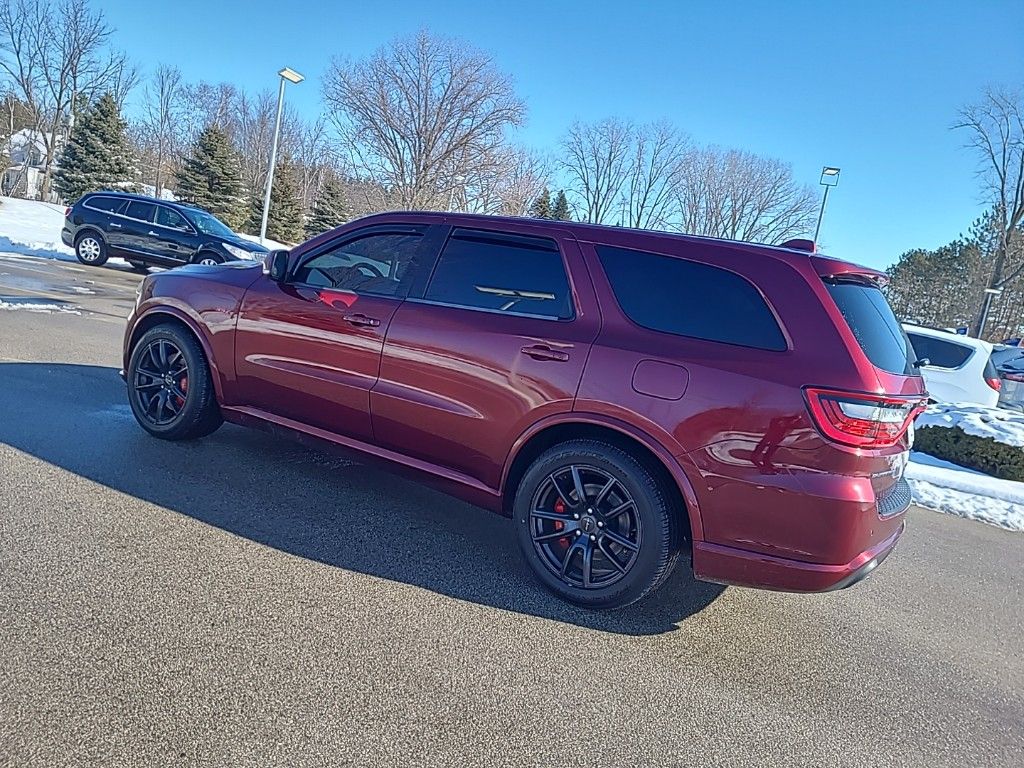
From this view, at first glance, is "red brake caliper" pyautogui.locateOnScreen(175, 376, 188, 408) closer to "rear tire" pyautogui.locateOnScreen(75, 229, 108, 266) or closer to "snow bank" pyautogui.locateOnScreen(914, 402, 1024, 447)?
"snow bank" pyautogui.locateOnScreen(914, 402, 1024, 447)

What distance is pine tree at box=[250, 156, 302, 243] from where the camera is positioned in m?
39.9

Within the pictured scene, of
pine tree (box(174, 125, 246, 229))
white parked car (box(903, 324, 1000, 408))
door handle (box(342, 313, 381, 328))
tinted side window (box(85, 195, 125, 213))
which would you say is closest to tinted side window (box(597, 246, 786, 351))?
door handle (box(342, 313, 381, 328))

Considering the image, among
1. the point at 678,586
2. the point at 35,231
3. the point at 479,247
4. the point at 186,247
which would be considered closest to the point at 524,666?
the point at 678,586

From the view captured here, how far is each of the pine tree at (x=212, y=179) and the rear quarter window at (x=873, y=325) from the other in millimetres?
37914

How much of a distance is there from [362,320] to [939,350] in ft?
30.9

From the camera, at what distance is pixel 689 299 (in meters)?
3.16

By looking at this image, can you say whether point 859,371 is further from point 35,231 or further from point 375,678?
point 35,231

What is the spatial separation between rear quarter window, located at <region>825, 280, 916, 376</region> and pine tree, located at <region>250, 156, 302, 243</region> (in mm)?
40071

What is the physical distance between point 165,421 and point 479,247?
2.54 m

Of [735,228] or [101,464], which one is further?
[735,228]

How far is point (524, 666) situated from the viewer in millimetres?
2734

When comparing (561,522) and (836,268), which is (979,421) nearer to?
(836,268)

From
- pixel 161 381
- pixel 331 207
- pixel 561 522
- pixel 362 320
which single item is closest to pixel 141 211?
pixel 161 381

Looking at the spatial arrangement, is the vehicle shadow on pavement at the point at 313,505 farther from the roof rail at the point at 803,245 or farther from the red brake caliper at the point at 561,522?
the roof rail at the point at 803,245
